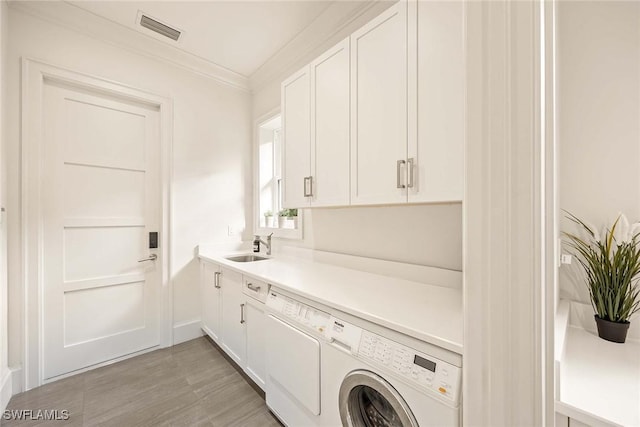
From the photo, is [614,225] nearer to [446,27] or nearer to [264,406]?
[446,27]

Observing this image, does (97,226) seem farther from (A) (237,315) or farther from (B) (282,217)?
(B) (282,217)

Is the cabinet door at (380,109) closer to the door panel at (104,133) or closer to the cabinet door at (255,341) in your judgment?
the cabinet door at (255,341)

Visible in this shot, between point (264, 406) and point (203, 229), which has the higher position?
point (203, 229)

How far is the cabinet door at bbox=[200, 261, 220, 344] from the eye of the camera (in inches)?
90.2

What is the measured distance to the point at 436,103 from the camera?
1135 millimetres

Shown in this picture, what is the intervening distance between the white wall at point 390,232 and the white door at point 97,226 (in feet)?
4.90

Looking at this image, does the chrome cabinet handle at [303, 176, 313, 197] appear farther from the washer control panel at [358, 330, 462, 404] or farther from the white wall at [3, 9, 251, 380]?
the white wall at [3, 9, 251, 380]

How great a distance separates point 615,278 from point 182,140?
3.12 meters

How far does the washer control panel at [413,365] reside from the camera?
2.65 feet

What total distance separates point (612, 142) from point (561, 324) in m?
0.81

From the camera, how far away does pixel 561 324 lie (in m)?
0.95

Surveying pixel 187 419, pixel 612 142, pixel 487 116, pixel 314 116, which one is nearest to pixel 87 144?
pixel 314 116

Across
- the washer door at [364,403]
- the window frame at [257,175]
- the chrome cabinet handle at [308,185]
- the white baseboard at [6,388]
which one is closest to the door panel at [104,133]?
the window frame at [257,175]

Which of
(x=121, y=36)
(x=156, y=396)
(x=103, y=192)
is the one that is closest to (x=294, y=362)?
(x=156, y=396)
